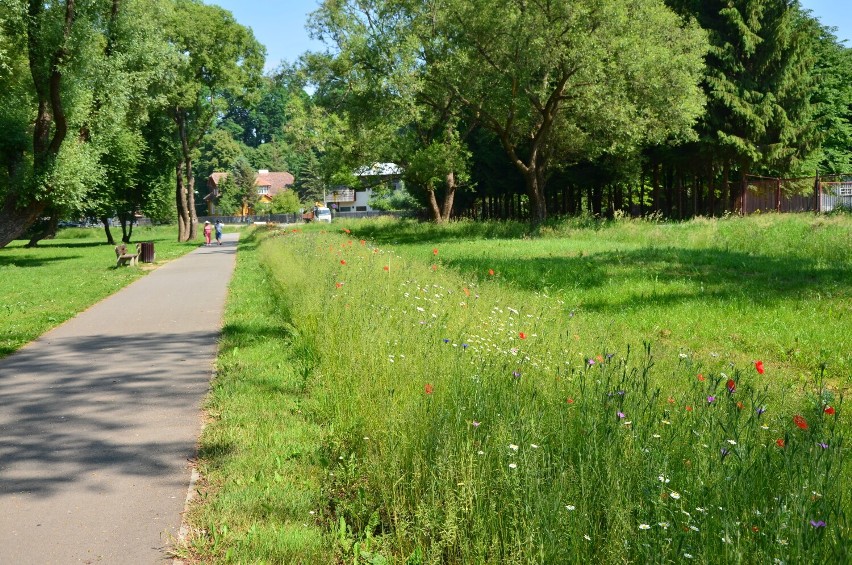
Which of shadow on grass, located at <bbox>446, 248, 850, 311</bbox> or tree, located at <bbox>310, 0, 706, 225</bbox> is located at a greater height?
tree, located at <bbox>310, 0, 706, 225</bbox>

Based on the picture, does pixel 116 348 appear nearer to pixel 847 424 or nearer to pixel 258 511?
pixel 258 511

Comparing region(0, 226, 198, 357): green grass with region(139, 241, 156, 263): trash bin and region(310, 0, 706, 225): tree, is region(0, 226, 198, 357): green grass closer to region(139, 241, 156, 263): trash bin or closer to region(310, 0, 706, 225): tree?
region(139, 241, 156, 263): trash bin

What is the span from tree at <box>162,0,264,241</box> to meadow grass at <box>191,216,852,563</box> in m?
38.2

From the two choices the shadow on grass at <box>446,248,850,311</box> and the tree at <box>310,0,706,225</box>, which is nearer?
the shadow on grass at <box>446,248,850,311</box>

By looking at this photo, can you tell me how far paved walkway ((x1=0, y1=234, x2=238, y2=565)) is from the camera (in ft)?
14.7

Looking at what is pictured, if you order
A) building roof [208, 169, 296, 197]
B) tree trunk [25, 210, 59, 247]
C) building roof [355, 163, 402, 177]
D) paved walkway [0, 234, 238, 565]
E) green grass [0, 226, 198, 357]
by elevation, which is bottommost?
paved walkway [0, 234, 238, 565]

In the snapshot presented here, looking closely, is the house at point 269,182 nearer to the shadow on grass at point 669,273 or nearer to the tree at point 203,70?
the tree at point 203,70

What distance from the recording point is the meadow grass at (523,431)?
3283 mm

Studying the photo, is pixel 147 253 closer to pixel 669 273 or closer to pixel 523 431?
pixel 669 273

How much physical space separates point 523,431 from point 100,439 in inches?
153

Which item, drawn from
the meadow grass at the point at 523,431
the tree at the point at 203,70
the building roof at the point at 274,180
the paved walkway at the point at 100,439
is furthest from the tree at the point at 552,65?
the building roof at the point at 274,180

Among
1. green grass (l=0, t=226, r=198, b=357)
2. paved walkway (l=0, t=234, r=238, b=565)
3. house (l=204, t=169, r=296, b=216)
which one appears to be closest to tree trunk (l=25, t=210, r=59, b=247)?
green grass (l=0, t=226, r=198, b=357)

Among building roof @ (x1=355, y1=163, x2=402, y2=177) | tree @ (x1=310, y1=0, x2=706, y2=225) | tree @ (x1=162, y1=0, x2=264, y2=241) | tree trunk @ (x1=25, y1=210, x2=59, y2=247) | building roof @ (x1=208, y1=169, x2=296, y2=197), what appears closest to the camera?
tree @ (x1=310, y1=0, x2=706, y2=225)

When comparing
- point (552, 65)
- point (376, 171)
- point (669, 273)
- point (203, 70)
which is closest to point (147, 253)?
point (376, 171)
